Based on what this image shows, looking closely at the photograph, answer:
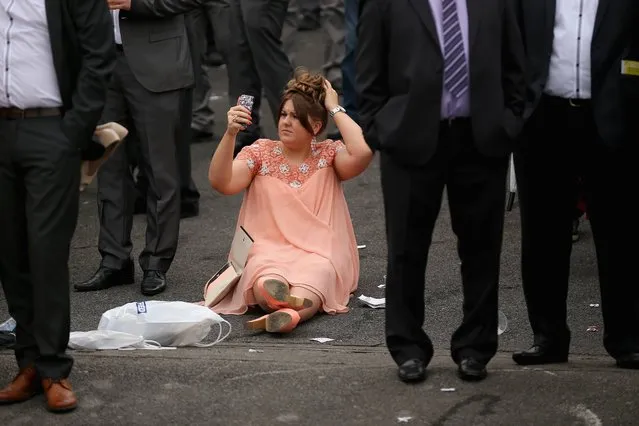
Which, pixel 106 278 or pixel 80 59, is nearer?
pixel 80 59

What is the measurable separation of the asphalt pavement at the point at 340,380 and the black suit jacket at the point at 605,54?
111cm

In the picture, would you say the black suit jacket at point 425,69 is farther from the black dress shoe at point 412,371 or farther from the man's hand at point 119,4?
the man's hand at point 119,4

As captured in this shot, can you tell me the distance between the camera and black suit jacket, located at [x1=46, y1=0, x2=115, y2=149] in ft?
19.6

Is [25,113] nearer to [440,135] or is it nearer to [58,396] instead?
[58,396]

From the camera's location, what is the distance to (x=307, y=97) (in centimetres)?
811

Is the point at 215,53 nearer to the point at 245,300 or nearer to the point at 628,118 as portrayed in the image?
the point at 245,300

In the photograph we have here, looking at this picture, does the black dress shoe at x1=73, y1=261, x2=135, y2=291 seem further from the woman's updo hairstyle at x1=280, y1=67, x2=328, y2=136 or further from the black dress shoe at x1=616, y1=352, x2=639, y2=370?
the black dress shoe at x1=616, y1=352, x2=639, y2=370

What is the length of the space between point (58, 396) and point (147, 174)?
2.90 m

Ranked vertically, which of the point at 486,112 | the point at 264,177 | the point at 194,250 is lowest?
the point at 194,250

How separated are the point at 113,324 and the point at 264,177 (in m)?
1.39

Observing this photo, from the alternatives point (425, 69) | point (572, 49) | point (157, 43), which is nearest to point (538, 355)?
point (572, 49)

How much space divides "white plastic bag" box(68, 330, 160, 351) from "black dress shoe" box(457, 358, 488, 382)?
1.75 meters

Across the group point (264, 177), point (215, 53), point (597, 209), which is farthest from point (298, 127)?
point (215, 53)

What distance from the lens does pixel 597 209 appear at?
6438 mm
